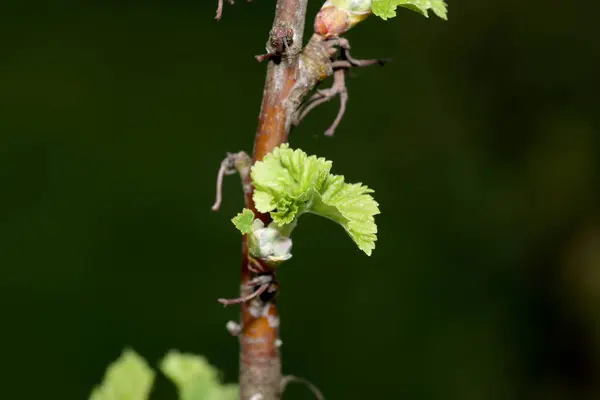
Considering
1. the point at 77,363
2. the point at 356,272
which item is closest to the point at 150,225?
the point at 77,363

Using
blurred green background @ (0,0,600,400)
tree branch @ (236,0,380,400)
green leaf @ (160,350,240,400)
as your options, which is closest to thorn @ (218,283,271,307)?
tree branch @ (236,0,380,400)

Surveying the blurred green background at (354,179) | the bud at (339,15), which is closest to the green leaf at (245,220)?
the bud at (339,15)

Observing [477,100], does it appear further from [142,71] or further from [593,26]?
[142,71]

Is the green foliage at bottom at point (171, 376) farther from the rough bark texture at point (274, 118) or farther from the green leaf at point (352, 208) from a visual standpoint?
the green leaf at point (352, 208)

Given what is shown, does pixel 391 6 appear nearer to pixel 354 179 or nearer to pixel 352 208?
pixel 352 208

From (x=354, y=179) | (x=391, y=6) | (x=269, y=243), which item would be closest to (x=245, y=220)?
(x=269, y=243)
